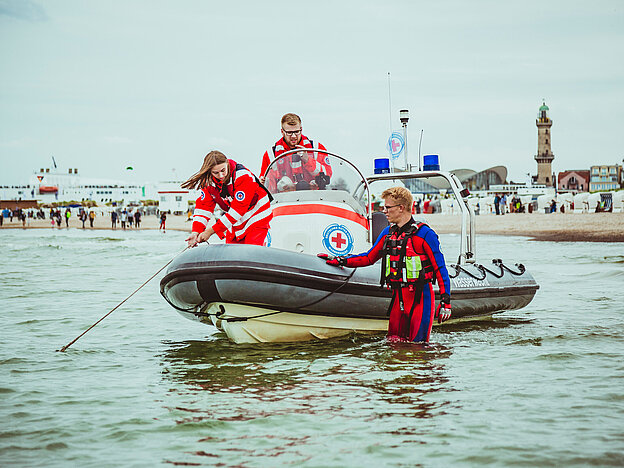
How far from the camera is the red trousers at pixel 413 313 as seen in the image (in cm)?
570

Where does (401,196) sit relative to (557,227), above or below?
above

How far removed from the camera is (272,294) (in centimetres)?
582

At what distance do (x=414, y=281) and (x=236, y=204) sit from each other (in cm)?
172

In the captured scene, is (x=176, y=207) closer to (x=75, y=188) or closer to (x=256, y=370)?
(x=75, y=188)

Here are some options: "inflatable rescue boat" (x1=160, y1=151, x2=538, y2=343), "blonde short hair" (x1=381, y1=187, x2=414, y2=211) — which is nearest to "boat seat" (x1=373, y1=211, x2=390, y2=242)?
"inflatable rescue boat" (x1=160, y1=151, x2=538, y2=343)

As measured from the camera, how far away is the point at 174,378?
18.2 ft

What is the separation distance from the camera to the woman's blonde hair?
5.90 meters

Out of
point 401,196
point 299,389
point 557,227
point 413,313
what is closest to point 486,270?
point 413,313

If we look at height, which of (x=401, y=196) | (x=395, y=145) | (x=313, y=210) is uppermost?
(x=395, y=145)

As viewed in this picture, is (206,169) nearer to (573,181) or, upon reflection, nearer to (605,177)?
(573,181)

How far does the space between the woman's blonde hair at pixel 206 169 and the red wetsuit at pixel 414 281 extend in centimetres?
140

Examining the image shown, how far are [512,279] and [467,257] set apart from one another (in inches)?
22.7

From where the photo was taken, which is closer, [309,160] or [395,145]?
[309,160]

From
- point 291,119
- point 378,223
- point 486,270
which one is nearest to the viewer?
point 291,119
